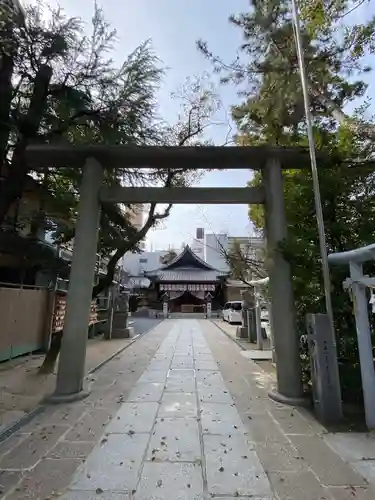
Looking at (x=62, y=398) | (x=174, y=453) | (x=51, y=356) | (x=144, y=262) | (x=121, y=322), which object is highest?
(x=144, y=262)

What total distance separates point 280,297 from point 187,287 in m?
27.4

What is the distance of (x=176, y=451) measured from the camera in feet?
11.2

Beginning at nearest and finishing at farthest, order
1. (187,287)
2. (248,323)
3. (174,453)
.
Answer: (174,453) → (248,323) → (187,287)

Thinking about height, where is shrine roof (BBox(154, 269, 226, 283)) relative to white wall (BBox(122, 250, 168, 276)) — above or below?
below

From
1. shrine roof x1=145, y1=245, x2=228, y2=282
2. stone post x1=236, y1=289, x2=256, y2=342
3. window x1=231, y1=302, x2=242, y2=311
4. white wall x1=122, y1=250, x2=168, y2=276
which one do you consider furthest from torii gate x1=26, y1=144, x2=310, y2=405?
white wall x1=122, y1=250, x2=168, y2=276

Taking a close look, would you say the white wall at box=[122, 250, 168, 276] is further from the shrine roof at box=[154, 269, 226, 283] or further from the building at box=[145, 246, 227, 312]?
the building at box=[145, 246, 227, 312]

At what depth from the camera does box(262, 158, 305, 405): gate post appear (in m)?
5.23

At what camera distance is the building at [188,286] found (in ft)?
107

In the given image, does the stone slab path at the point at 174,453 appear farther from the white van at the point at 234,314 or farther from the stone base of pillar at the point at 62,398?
the white van at the point at 234,314

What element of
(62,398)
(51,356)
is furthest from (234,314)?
(62,398)

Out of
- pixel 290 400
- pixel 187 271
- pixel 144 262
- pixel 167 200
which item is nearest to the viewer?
pixel 290 400

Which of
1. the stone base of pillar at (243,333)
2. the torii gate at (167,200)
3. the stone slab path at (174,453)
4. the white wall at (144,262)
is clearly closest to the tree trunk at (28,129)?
the torii gate at (167,200)

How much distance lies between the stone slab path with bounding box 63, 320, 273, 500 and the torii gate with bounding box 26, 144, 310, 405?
3.66 ft

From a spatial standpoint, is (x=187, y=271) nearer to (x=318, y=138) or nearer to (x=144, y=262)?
(x=144, y=262)
